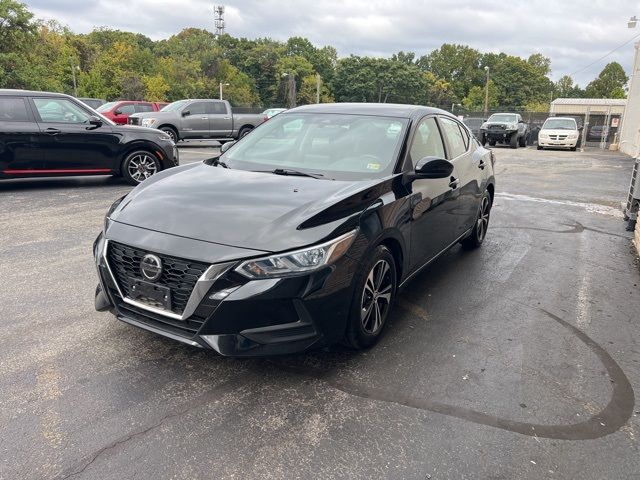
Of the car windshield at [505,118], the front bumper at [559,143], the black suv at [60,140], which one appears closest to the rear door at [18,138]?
the black suv at [60,140]

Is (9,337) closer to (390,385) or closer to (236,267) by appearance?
(236,267)

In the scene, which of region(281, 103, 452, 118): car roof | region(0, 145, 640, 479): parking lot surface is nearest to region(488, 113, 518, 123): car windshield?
region(0, 145, 640, 479): parking lot surface

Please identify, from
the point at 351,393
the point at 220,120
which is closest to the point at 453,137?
the point at 351,393

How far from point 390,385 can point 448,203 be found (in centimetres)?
207

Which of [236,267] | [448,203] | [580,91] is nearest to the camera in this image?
[236,267]

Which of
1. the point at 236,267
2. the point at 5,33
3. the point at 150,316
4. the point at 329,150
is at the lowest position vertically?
the point at 150,316

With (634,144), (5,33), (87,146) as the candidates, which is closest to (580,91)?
(634,144)

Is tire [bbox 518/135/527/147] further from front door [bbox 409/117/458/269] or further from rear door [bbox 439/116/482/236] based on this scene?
front door [bbox 409/117/458/269]

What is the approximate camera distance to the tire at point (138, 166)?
31.1 ft

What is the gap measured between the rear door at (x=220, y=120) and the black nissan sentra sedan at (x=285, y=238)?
15.2 metres

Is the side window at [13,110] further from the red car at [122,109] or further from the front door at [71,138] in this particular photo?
the red car at [122,109]

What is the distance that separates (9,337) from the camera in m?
3.52

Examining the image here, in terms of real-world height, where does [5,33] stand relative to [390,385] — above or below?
above

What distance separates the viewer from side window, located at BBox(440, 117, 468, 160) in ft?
16.2
